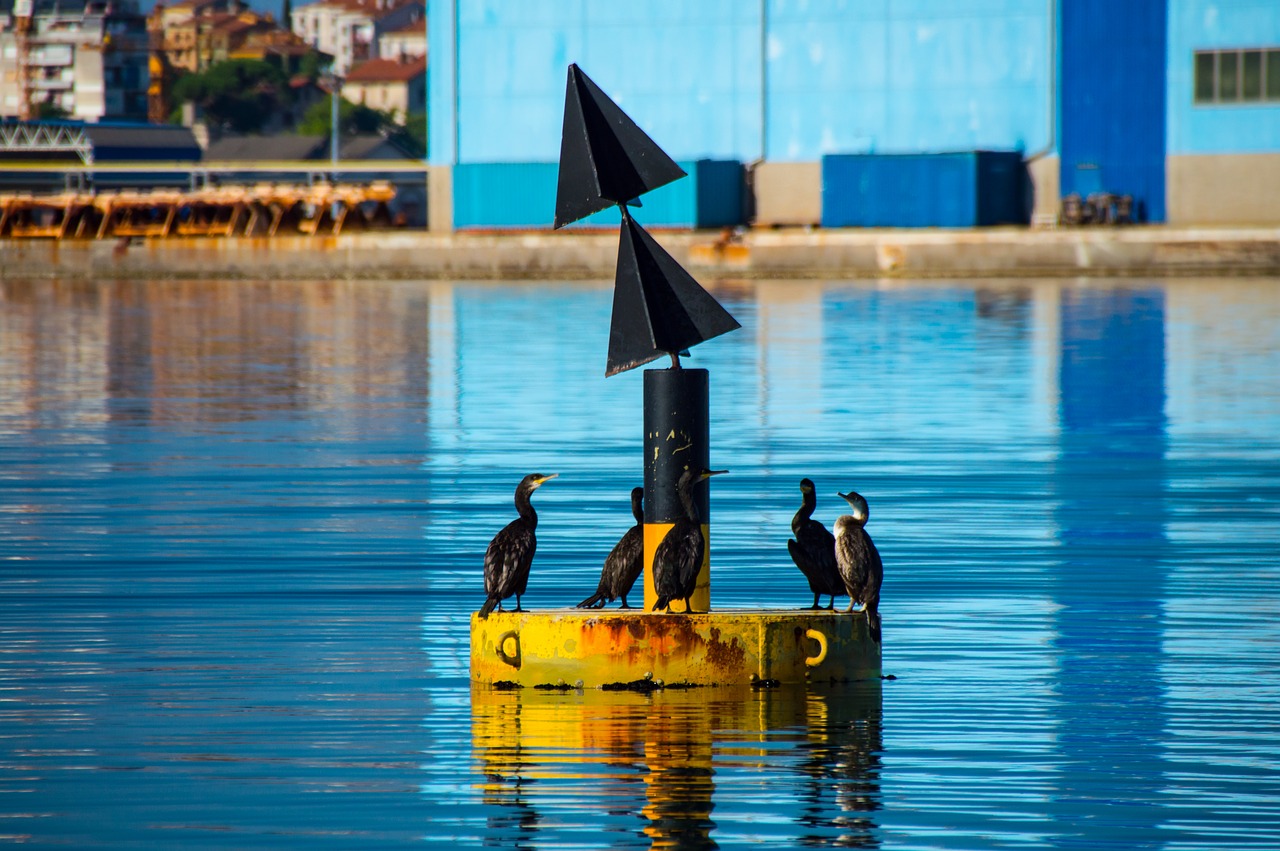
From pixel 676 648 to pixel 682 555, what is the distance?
416mm

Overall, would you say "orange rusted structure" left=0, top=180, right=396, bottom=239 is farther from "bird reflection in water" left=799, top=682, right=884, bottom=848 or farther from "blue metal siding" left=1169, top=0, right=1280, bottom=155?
"bird reflection in water" left=799, top=682, right=884, bottom=848

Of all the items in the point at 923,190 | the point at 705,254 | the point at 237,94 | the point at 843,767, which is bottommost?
the point at 843,767

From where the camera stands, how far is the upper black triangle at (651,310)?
9883mm

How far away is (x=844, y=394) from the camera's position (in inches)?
1051

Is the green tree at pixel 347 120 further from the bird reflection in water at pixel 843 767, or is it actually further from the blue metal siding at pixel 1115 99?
the bird reflection in water at pixel 843 767

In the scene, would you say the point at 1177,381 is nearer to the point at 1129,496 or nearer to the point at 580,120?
the point at 1129,496

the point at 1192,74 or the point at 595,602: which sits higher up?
the point at 1192,74

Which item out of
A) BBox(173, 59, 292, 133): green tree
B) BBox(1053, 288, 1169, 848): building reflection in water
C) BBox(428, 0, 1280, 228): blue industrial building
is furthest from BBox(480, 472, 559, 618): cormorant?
BBox(173, 59, 292, 133): green tree

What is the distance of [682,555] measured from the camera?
9.46m

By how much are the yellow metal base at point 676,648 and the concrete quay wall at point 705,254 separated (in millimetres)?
50223

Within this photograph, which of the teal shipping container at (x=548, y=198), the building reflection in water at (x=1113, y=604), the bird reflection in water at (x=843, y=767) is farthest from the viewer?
the teal shipping container at (x=548, y=198)

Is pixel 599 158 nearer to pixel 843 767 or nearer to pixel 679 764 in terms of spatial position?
pixel 679 764

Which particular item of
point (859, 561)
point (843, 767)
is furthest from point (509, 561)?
point (843, 767)

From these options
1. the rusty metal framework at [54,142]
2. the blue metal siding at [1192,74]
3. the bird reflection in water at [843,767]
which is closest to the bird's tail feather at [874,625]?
the bird reflection in water at [843,767]
